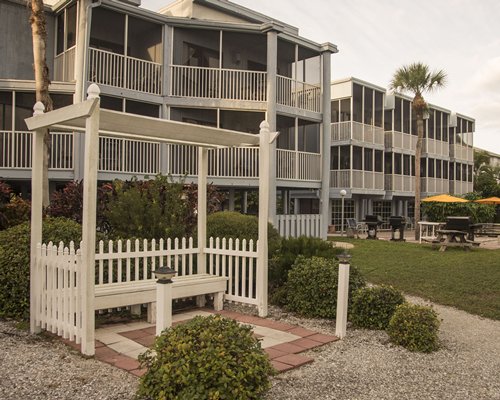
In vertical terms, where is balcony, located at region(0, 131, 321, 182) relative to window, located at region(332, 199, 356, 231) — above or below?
above

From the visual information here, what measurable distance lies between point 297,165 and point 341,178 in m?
7.53

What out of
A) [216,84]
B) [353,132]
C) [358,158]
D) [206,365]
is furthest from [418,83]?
[206,365]

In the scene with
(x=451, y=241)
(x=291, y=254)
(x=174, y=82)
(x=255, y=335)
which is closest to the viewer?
(x=255, y=335)

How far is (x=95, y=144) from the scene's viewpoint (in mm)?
5211

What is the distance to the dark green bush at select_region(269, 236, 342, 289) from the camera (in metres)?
7.95

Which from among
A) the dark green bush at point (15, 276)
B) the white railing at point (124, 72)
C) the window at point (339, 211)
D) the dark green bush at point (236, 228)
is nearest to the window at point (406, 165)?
the window at point (339, 211)

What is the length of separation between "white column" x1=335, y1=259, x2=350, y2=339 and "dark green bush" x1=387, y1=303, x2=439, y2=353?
1.89 ft

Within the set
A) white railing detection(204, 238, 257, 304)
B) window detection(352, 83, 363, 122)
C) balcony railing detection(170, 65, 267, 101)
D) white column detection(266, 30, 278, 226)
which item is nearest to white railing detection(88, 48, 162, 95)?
balcony railing detection(170, 65, 267, 101)

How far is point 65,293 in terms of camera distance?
18.3 feet

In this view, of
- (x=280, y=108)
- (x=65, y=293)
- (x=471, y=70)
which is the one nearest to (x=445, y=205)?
(x=280, y=108)

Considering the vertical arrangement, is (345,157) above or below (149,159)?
above

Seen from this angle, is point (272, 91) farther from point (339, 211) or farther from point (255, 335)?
point (255, 335)

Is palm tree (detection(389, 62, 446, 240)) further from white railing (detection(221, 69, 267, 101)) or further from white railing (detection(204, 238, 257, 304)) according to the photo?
white railing (detection(204, 238, 257, 304))

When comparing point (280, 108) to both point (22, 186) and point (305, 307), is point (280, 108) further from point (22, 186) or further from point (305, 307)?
point (305, 307)
